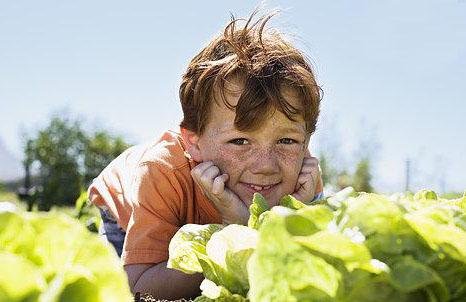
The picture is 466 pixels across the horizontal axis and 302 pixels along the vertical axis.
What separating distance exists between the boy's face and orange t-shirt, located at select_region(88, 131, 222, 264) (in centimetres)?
28

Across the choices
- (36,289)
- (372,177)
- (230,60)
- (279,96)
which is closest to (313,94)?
(279,96)

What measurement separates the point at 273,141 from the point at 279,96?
8.4 inches

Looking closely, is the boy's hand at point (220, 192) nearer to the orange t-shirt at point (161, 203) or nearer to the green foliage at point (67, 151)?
the orange t-shirt at point (161, 203)

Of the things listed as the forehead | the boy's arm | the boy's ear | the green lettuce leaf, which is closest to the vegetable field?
the green lettuce leaf

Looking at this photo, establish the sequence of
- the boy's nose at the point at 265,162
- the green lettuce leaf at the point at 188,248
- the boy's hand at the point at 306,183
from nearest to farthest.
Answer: the green lettuce leaf at the point at 188,248 → the boy's nose at the point at 265,162 → the boy's hand at the point at 306,183

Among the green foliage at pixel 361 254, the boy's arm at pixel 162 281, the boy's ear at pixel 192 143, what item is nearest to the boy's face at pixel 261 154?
the boy's ear at pixel 192 143

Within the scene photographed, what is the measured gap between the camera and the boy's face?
8.10 ft

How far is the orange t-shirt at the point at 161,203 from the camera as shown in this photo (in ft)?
8.39

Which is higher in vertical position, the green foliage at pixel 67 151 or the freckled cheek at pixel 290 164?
the freckled cheek at pixel 290 164

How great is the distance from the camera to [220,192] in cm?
244

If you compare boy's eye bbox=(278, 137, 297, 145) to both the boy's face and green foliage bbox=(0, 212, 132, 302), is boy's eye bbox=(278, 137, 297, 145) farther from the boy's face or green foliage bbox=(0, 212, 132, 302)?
green foliage bbox=(0, 212, 132, 302)

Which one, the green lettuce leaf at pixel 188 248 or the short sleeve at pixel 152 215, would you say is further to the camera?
the short sleeve at pixel 152 215

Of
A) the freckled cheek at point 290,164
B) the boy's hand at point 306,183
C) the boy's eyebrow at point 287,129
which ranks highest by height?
the boy's eyebrow at point 287,129

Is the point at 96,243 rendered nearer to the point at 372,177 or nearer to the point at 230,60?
the point at 230,60
